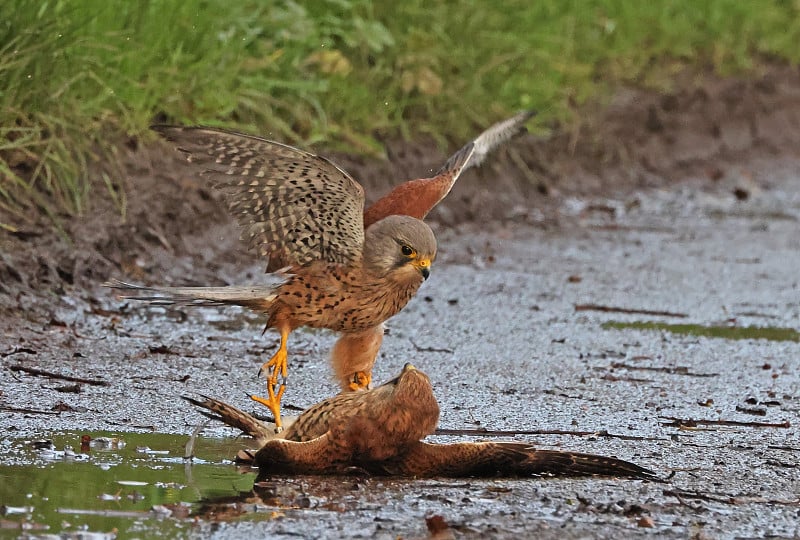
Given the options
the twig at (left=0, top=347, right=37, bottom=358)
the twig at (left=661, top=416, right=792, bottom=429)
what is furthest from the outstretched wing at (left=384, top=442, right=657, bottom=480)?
the twig at (left=0, top=347, right=37, bottom=358)

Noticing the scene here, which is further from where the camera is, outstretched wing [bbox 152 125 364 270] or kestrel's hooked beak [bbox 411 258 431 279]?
kestrel's hooked beak [bbox 411 258 431 279]

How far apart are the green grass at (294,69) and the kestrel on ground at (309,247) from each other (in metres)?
1.97

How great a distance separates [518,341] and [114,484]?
332cm

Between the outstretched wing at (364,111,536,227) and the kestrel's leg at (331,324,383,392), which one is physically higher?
the outstretched wing at (364,111,536,227)

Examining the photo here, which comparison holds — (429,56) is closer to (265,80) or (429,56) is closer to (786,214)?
(265,80)

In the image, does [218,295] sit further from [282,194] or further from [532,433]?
[532,433]

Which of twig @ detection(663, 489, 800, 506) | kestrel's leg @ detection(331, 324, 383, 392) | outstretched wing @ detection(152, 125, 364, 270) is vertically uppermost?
outstretched wing @ detection(152, 125, 364, 270)

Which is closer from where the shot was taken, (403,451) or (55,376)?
(403,451)

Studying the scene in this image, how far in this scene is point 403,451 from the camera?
435 cm

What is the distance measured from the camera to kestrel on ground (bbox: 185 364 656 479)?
4309 millimetres

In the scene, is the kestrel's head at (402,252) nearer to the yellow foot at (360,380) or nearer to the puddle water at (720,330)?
the yellow foot at (360,380)

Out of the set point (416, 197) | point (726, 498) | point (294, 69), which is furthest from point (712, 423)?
point (294, 69)

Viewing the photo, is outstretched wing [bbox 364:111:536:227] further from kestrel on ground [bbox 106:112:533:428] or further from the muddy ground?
the muddy ground

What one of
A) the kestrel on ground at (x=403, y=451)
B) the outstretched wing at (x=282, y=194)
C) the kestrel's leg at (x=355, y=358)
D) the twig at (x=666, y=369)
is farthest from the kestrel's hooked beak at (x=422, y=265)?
the twig at (x=666, y=369)
